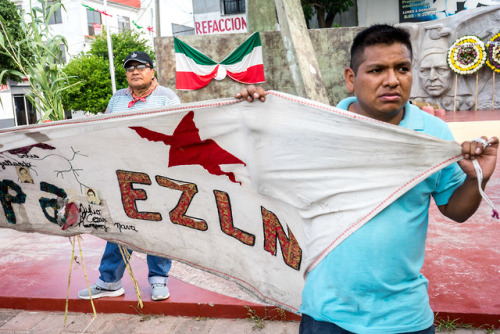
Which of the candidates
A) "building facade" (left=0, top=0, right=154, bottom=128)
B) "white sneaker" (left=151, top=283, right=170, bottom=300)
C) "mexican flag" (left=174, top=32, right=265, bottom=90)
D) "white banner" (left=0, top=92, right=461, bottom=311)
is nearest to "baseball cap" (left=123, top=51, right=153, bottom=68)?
"white banner" (left=0, top=92, right=461, bottom=311)

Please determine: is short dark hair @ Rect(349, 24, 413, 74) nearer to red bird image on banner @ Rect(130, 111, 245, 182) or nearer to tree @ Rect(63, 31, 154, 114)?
red bird image on banner @ Rect(130, 111, 245, 182)

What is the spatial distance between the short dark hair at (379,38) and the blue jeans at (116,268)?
2.13 meters

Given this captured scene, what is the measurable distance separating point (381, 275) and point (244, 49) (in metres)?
10.4

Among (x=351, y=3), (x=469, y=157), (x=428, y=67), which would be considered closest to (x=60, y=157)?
(x=469, y=157)

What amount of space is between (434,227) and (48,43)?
3.79 metres

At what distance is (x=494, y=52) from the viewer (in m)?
12.7

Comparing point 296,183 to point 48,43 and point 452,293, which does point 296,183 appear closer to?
point 452,293

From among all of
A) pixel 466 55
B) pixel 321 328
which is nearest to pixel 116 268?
pixel 321 328

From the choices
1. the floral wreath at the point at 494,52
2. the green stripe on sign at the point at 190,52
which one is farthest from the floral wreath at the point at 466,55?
the green stripe on sign at the point at 190,52

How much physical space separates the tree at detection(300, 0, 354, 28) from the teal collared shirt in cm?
1756

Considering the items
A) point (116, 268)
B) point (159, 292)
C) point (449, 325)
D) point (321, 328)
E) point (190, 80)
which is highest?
point (190, 80)

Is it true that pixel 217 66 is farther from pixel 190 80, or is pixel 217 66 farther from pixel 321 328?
pixel 321 328

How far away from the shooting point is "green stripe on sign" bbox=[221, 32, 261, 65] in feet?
35.9

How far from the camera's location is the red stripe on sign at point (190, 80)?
1123 centimetres
